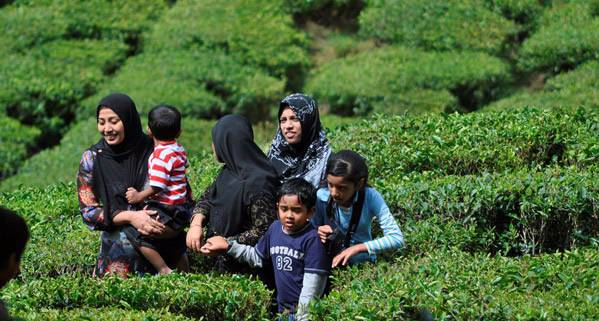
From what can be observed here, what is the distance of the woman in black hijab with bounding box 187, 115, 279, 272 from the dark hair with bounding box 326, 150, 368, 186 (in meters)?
0.42

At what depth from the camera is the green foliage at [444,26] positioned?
13719 millimetres

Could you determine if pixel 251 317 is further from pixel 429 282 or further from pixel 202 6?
pixel 202 6

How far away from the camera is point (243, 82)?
46.5 feet

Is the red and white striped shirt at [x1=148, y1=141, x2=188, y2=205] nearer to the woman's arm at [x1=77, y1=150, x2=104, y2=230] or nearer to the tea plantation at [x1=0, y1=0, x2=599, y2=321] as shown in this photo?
the woman's arm at [x1=77, y1=150, x2=104, y2=230]

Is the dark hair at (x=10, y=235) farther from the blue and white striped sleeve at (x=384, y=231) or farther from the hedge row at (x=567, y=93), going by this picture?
the hedge row at (x=567, y=93)

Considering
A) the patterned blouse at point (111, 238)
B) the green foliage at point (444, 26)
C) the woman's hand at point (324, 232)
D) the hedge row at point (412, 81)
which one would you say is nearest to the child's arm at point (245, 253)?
the woman's hand at point (324, 232)

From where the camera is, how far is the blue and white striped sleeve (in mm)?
6203

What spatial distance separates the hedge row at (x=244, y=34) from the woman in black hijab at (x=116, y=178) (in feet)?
25.5

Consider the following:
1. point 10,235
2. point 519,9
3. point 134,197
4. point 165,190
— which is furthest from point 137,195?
point 519,9

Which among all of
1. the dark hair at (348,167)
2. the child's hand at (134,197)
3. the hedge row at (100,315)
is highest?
A: the dark hair at (348,167)

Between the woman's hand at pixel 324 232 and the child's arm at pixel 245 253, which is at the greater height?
the woman's hand at pixel 324 232

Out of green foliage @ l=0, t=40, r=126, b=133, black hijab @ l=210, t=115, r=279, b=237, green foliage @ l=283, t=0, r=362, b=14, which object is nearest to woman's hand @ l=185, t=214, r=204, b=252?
black hijab @ l=210, t=115, r=279, b=237

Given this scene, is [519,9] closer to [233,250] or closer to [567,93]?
[567,93]

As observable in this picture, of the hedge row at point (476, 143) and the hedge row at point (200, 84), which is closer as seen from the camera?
the hedge row at point (476, 143)
